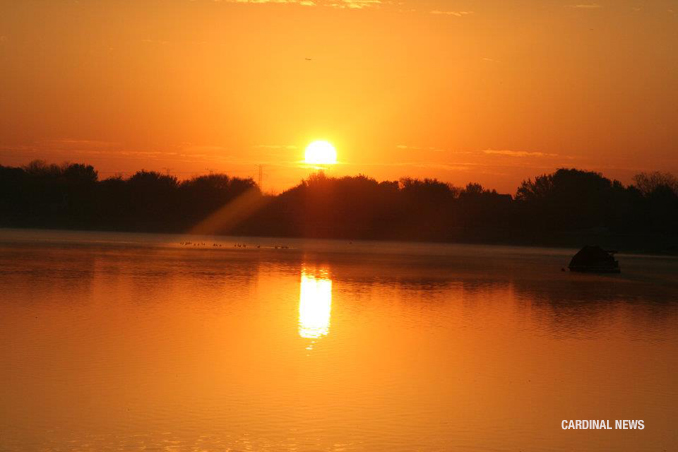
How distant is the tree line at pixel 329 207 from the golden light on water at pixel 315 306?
2936 inches

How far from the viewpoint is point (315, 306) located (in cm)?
2072

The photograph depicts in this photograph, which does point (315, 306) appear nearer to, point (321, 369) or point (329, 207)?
point (321, 369)

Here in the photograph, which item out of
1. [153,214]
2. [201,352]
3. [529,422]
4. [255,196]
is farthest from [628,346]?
[255,196]

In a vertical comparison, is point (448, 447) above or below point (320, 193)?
below

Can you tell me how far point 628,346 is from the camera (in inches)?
623

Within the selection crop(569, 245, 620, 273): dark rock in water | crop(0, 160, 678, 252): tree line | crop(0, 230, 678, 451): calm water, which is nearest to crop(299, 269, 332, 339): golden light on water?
crop(0, 230, 678, 451): calm water

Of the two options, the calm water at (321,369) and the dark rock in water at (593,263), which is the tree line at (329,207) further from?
the calm water at (321,369)

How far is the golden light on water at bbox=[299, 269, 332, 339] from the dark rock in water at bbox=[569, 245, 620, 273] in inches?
667

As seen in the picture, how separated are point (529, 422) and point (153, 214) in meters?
109

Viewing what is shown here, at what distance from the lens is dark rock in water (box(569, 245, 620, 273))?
42.2 meters

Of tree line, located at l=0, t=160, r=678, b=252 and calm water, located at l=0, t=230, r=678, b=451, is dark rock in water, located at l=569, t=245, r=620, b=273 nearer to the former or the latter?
calm water, located at l=0, t=230, r=678, b=451

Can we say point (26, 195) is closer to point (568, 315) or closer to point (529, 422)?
point (568, 315)

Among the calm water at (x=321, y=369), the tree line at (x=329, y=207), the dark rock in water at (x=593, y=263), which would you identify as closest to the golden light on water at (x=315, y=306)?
the calm water at (x=321, y=369)

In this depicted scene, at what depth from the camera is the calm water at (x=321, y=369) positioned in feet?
29.2
